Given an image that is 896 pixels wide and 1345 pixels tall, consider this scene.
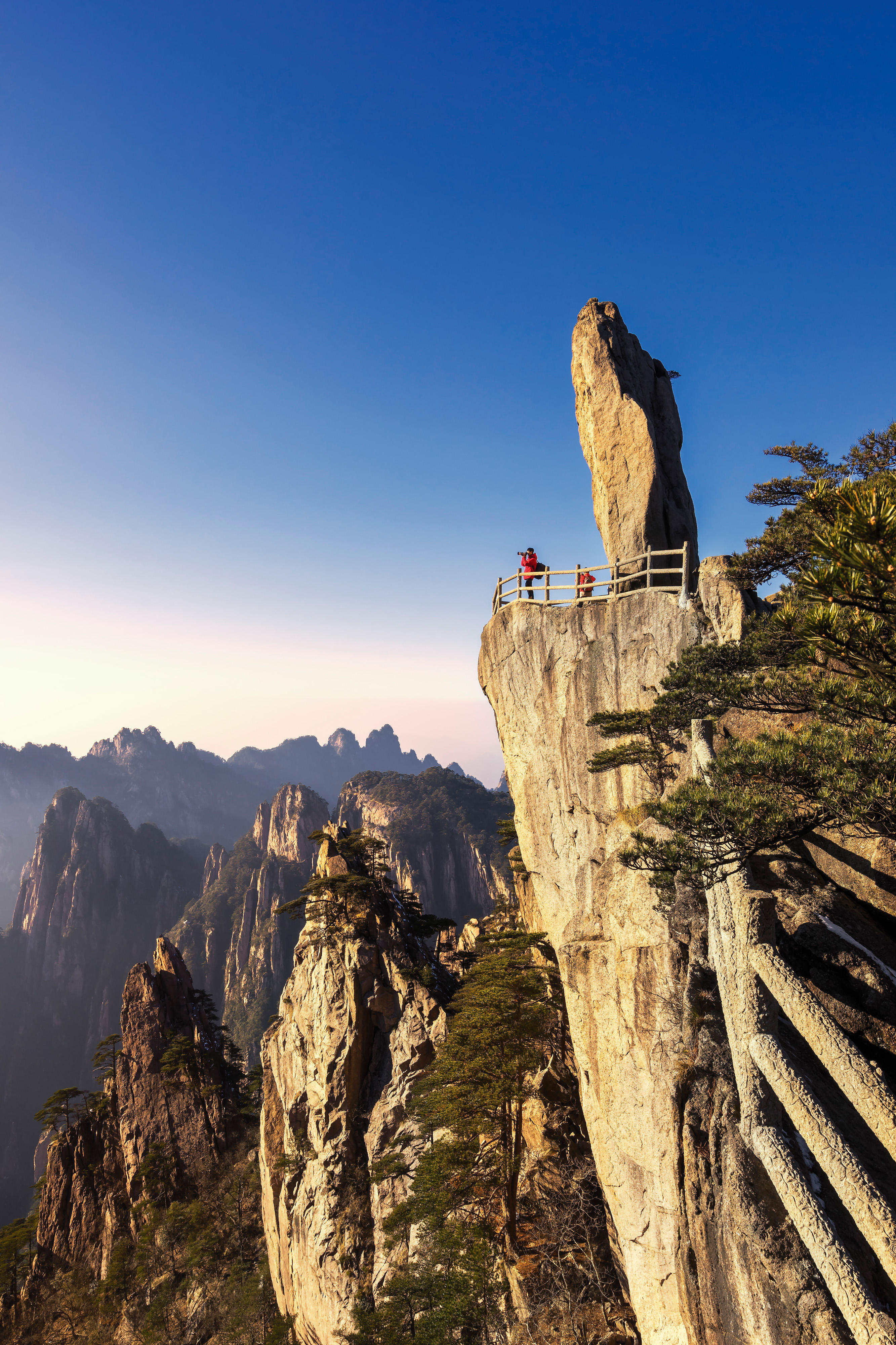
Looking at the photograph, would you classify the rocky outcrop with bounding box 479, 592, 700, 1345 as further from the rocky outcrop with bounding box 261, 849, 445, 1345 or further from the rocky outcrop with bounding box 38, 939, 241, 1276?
the rocky outcrop with bounding box 38, 939, 241, 1276

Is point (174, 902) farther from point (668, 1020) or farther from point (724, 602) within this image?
point (724, 602)

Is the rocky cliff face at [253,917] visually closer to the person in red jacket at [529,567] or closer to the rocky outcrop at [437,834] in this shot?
the rocky outcrop at [437,834]

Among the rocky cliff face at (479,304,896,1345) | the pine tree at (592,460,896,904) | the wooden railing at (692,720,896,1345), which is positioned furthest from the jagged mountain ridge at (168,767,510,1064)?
the pine tree at (592,460,896,904)

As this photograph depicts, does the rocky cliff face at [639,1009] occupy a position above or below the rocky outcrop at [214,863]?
above

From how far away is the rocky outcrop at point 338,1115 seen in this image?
2383cm

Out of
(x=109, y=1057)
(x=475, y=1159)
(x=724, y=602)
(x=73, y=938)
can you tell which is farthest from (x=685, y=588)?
(x=73, y=938)

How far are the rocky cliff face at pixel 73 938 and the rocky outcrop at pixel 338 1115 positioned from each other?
423 ft

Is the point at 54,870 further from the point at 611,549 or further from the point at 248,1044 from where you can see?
the point at 611,549

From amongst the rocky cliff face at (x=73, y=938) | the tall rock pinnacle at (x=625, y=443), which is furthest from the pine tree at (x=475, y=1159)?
the rocky cliff face at (x=73, y=938)

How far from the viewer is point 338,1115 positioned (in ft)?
88.5

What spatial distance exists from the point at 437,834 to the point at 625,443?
126929 millimetres

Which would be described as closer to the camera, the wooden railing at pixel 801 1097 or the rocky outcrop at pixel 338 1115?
the wooden railing at pixel 801 1097

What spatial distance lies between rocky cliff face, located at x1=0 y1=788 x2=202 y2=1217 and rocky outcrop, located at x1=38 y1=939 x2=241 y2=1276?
101633mm

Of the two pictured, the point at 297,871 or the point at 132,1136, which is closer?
the point at 132,1136
